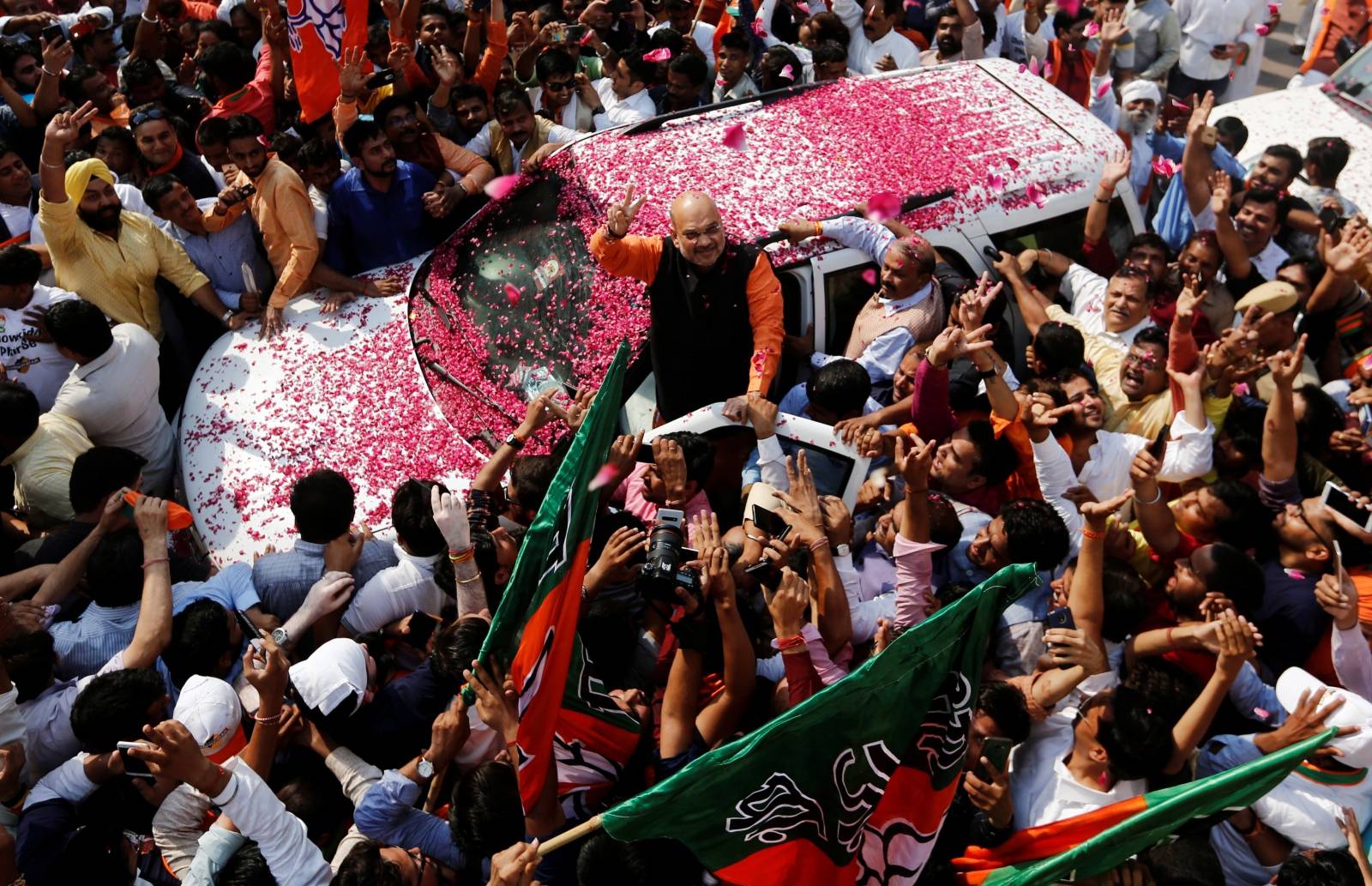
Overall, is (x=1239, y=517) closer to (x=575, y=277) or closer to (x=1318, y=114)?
(x=575, y=277)

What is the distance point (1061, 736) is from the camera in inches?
159

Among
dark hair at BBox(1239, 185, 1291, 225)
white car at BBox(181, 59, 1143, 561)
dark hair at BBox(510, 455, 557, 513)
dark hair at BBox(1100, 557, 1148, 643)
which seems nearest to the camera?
dark hair at BBox(1100, 557, 1148, 643)

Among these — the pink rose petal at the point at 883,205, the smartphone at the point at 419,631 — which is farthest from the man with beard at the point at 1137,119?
the smartphone at the point at 419,631

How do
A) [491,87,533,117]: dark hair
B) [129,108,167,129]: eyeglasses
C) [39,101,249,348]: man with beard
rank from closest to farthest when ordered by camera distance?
[39,101,249,348]: man with beard < [129,108,167,129]: eyeglasses < [491,87,533,117]: dark hair

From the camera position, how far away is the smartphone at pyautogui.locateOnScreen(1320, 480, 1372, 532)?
4.86 meters

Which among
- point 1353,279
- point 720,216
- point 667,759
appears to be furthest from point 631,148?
point 1353,279

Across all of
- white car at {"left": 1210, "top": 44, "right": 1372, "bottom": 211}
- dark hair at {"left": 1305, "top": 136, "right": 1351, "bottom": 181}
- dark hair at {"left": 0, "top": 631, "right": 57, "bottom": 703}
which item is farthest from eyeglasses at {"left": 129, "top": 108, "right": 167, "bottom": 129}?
dark hair at {"left": 1305, "top": 136, "right": 1351, "bottom": 181}

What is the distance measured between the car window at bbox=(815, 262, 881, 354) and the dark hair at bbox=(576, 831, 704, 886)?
10.4 ft

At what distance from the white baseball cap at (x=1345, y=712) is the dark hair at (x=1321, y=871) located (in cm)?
41

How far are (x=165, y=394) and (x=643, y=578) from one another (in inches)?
149

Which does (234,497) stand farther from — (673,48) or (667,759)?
(673,48)

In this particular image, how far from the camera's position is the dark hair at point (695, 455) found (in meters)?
4.82

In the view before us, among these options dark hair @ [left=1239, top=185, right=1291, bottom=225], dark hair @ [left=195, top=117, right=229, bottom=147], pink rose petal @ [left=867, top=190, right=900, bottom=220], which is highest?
dark hair @ [left=195, top=117, right=229, bottom=147]

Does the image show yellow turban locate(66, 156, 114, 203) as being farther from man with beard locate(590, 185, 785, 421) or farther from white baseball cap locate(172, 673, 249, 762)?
white baseball cap locate(172, 673, 249, 762)
